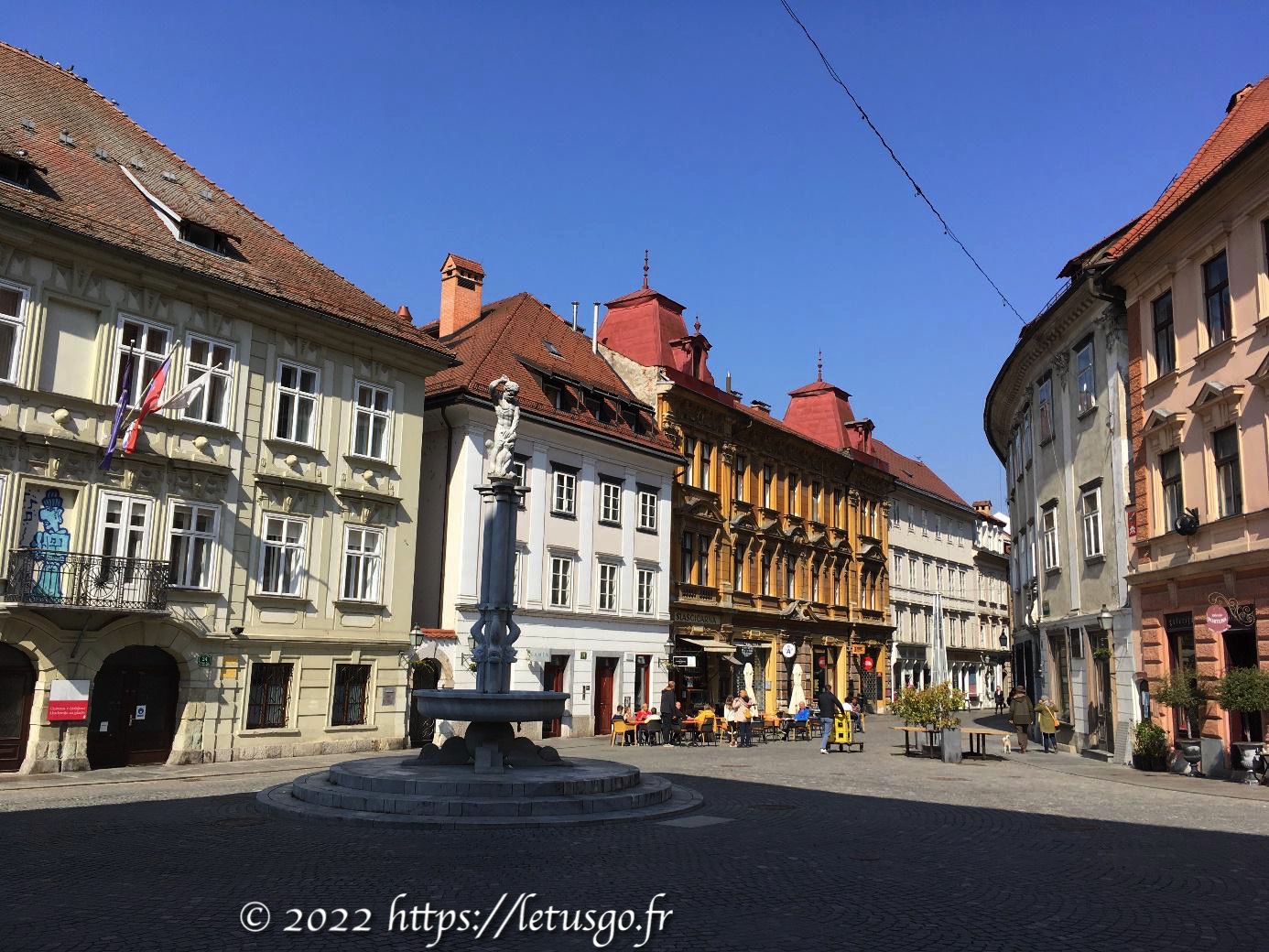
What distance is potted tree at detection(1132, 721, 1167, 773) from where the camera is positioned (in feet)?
73.5

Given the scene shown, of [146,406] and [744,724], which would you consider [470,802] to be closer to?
[146,406]

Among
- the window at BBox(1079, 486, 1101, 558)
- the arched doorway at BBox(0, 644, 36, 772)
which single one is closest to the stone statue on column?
the arched doorway at BBox(0, 644, 36, 772)

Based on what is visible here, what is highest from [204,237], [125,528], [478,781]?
[204,237]

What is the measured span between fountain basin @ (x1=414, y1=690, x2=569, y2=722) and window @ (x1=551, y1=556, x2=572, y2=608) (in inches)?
679

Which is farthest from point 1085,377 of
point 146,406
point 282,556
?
point 146,406

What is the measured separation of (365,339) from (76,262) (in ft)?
24.3

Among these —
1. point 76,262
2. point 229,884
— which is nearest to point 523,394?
point 76,262

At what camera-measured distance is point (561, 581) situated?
34094 millimetres

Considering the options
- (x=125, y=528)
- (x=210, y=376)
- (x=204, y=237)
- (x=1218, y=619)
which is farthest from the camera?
(x=204, y=237)

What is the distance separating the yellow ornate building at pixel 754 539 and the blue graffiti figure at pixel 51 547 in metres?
22.5

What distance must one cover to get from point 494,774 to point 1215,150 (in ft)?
74.3

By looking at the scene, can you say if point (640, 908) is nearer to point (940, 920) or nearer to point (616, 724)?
point (940, 920)

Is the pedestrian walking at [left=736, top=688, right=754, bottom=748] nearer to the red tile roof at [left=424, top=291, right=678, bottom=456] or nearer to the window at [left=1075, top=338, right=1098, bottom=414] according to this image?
the red tile roof at [left=424, top=291, right=678, bottom=456]

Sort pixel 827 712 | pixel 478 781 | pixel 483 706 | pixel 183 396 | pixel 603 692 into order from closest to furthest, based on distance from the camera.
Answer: pixel 478 781 → pixel 483 706 → pixel 183 396 → pixel 827 712 → pixel 603 692
